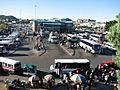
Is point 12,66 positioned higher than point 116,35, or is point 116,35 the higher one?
point 116,35

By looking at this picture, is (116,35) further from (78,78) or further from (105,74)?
(105,74)

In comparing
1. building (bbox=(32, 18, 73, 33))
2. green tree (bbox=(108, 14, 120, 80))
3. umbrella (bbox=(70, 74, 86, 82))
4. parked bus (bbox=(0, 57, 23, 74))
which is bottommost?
building (bbox=(32, 18, 73, 33))

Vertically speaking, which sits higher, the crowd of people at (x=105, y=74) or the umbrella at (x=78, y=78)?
the umbrella at (x=78, y=78)

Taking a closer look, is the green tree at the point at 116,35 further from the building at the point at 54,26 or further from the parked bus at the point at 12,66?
the building at the point at 54,26

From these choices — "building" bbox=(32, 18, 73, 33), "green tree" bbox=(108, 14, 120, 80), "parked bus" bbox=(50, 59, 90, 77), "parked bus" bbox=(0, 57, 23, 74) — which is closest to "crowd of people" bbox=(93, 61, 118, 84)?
"parked bus" bbox=(50, 59, 90, 77)

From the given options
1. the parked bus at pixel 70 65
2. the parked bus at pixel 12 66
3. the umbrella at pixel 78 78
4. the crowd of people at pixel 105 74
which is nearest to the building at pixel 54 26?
the parked bus at pixel 12 66

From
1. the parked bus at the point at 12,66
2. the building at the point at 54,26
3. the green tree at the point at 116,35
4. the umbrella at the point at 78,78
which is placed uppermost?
the green tree at the point at 116,35

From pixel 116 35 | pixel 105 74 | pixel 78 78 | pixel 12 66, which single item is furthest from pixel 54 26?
pixel 116 35

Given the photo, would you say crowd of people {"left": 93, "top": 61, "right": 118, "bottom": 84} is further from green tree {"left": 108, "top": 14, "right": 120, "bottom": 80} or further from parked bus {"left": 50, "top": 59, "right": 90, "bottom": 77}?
green tree {"left": 108, "top": 14, "right": 120, "bottom": 80}

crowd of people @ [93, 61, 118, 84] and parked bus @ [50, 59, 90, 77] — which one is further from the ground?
parked bus @ [50, 59, 90, 77]

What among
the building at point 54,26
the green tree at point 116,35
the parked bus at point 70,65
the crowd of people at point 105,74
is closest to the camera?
the green tree at point 116,35

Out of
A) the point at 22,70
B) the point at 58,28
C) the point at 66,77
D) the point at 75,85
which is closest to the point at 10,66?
the point at 22,70

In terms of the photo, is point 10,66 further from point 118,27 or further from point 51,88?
point 118,27

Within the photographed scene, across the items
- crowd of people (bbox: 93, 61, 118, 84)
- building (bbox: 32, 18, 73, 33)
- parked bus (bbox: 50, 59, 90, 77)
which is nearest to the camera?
crowd of people (bbox: 93, 61, 118, 84)
